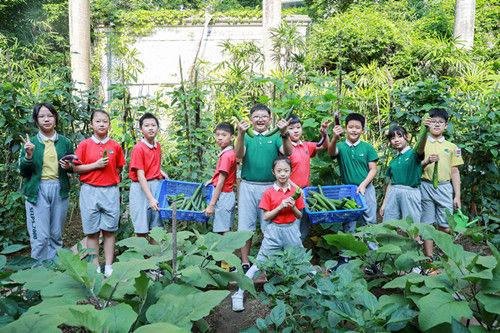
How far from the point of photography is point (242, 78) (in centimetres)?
736

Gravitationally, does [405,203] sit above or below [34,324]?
below

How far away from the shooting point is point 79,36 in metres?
9.52

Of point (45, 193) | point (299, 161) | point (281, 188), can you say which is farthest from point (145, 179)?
point (299, 161)

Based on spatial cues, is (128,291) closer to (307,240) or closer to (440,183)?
(307,240)

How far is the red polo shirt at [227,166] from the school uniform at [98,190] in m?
1.00

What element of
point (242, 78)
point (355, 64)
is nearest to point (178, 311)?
point (242, 78)

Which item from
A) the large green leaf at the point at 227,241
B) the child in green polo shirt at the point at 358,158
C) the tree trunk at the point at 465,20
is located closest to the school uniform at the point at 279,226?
the child in green polo shirt at the point at 358,158

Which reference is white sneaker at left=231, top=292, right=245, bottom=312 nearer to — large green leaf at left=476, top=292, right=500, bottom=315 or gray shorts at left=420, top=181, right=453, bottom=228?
large green leaf at left=476, top=292, right=500, bottom=315

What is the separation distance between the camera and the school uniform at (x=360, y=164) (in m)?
4.66

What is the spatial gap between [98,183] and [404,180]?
2955 mm

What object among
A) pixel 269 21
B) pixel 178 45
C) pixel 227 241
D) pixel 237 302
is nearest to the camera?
pixel 227 241

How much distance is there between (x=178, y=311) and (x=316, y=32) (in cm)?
1155

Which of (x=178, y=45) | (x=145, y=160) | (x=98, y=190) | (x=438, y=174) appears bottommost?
(x=98, y=190)

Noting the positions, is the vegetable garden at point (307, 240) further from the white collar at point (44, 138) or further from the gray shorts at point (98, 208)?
the white collar at point (44, 138)
